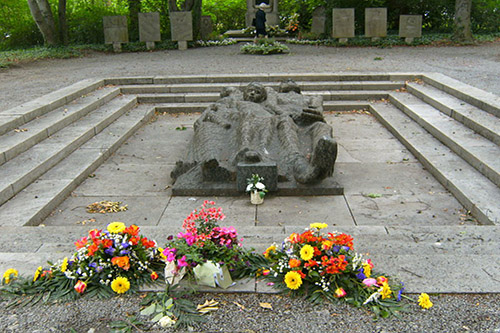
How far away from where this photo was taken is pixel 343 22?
16.9 meters

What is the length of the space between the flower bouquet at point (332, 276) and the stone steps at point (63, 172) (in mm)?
2952

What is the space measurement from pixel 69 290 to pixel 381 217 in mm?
3217

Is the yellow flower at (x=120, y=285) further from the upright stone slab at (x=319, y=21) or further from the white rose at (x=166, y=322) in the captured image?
the upright stone slab at (x=319, y=21)

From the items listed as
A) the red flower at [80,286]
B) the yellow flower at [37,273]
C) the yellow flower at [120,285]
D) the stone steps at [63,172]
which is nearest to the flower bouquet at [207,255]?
the yellow flower at [120,285]

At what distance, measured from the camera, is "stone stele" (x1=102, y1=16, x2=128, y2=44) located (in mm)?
17109

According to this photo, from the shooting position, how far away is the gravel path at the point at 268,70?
106 inches

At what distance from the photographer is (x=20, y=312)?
287 centimetres

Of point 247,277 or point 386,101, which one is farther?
point 386,101

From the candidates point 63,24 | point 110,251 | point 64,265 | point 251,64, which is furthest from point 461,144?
point 63,24

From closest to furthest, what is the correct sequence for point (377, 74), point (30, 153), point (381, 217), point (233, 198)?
point (381, 217)
point (233, 198)
point (30, 153)
point (377, 74)

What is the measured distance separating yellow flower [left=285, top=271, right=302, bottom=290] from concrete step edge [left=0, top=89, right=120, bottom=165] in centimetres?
450

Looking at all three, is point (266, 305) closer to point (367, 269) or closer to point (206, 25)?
point (367, 269)

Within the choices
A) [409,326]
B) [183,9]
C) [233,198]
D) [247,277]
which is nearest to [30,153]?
[233,198]

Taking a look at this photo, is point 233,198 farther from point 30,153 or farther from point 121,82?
point 121,82
